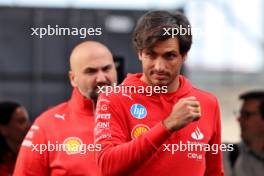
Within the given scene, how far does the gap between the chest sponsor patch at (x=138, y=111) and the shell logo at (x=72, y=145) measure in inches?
22.0

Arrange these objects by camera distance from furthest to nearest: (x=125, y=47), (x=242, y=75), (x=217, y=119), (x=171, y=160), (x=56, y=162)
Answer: (x=242, y=75)
(x=125, y=47)
(x=56, y=162)
(x=217, y=119)
(x=171, y=160)

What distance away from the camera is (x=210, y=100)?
6.93 feet

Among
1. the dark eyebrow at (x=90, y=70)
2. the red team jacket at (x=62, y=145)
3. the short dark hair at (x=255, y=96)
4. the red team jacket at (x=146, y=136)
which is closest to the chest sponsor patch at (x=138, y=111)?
the red team jacket at (x=146, y=136)

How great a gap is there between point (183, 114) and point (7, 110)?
4.93ft

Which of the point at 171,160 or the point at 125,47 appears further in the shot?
the point at 125,47

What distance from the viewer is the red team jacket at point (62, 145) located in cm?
251

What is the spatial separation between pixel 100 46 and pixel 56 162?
15.4 inches

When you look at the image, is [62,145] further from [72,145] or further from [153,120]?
[153,120]

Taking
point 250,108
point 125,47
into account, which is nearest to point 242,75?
point 250,108

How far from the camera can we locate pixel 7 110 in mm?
3230

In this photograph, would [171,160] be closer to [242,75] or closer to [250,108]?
[250,108]

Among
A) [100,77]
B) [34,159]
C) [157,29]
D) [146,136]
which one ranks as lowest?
[146,136]

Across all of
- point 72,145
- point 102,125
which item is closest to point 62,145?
point 72,145

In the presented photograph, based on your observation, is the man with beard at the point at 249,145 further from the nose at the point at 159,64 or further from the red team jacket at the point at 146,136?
the nose at the point at 159,64
